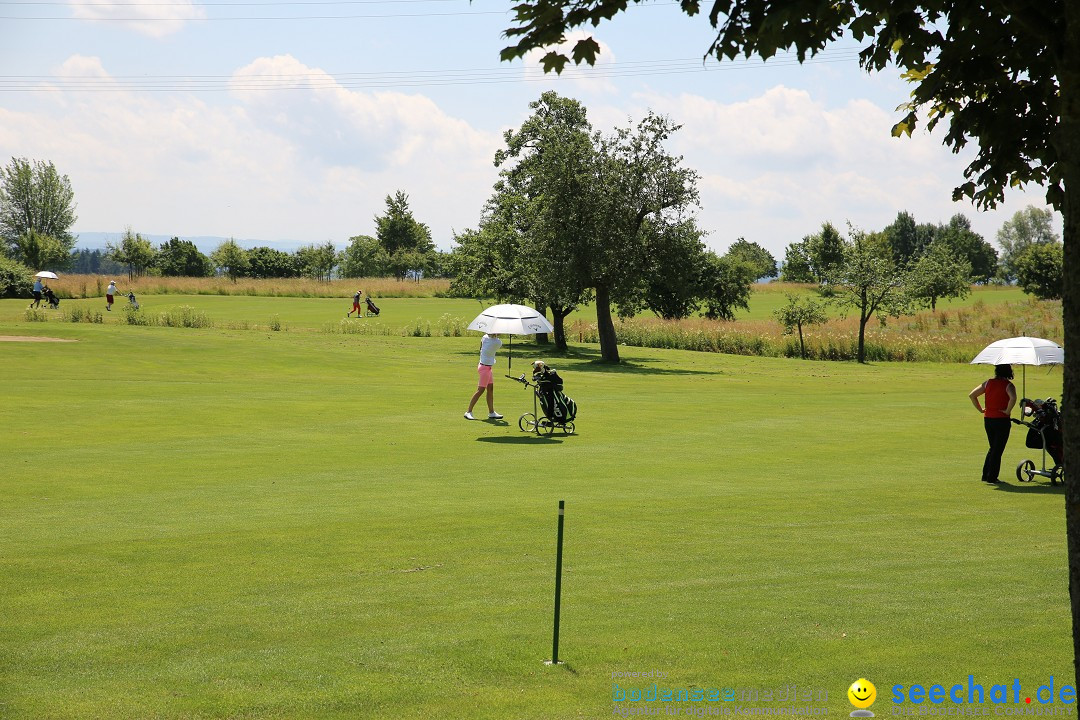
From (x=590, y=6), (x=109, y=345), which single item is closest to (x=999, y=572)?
(x=590, y=6)

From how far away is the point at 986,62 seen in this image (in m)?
6.74

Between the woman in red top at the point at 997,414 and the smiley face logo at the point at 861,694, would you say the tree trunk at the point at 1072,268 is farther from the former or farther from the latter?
the woman in red top at the point at 997,414

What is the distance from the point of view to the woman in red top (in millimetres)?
17172

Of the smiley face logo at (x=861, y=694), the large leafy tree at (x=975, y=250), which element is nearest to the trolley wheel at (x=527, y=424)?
the smiley face logo at (x=861, y=694)

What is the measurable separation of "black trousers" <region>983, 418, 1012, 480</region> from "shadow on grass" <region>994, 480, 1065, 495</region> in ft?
0.80

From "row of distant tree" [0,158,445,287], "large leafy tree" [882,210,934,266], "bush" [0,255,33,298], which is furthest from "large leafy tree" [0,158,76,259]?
"large leafy tree" [882,210,934,266]

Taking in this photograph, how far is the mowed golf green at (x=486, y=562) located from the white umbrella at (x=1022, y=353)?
2062 millimetres

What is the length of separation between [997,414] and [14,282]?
73399 millimetres

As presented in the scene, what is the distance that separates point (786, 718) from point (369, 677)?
2812 millimetres

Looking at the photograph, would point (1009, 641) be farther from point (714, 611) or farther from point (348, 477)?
point (348, 477)

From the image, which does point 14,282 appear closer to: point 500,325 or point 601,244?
point 601,244

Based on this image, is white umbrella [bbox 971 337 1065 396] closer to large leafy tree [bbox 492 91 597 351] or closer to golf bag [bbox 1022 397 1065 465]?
Answer: golf bag [bbox 1022 397 1065 465]

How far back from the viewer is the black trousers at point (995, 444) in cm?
1706

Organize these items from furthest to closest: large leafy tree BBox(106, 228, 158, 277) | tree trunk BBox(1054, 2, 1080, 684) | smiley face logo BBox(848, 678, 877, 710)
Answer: large leafy tree BBox(106, 228, 158, 277)
smiley face logo BBox(848, 678, 877, 710)
tree trunk BBox(1054, 2, 1080, 684)
